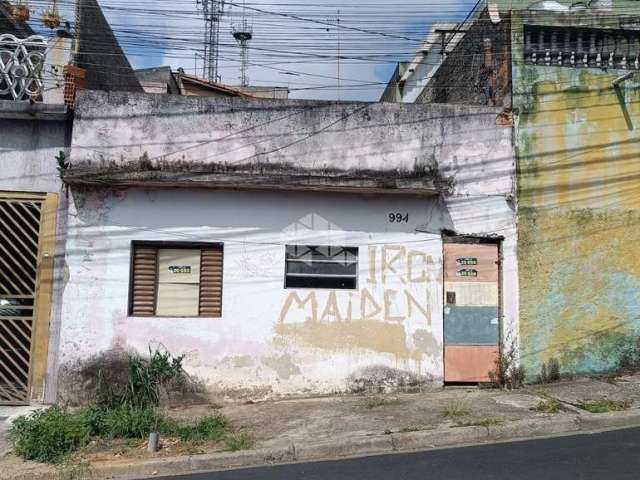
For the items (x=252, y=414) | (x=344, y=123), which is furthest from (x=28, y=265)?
(x=344, y=123)

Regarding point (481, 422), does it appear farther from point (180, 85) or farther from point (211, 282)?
point (180, 85)

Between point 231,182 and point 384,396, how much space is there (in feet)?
12.0

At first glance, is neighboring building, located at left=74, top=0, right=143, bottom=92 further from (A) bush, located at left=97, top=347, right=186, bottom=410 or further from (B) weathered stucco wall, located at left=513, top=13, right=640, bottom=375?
→ (B) weathered stucco wall, located at left=513, top=13, right=640, bottom=375

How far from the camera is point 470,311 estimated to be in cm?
893

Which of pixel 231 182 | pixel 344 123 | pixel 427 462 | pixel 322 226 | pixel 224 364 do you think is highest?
pixel 344 123

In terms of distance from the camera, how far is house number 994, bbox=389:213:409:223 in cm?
887

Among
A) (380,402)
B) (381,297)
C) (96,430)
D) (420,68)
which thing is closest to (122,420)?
(96,430)

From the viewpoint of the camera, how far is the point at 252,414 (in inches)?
304

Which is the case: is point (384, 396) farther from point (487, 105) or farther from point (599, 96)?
point (599, 96)

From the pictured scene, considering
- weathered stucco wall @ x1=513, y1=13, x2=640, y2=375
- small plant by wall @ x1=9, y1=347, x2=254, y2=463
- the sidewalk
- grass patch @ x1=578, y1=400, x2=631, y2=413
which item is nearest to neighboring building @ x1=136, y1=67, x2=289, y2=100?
weathered stucco wall @ x1=513, y1=13, x2=640, y2=375

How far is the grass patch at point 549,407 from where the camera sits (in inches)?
286

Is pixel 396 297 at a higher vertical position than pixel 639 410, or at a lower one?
higher

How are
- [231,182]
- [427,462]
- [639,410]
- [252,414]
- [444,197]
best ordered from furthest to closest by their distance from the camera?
[444,197]
[231,182]
[252,414]
[639,410]
[427,462]

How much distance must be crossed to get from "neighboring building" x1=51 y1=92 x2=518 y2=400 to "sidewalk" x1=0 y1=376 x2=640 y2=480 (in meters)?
0.64
